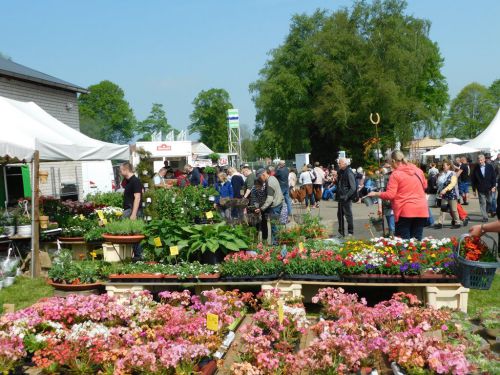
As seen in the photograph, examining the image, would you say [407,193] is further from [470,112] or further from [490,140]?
[470,112]

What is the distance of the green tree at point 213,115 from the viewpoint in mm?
82338

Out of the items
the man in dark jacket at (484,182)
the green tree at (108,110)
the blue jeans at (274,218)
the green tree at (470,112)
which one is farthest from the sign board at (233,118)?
the blue jeans at (274,218)

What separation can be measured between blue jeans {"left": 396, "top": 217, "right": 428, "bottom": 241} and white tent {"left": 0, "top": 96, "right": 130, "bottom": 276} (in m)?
5.49

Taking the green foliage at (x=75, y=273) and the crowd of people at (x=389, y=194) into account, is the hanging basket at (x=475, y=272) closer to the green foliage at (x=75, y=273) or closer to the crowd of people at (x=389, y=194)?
the crowd of people at (x=389, y=194)

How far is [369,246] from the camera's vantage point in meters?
6.81

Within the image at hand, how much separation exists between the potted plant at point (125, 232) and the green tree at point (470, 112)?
194ft

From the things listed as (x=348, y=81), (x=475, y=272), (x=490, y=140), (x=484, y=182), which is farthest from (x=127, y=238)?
(x=348, y=81)

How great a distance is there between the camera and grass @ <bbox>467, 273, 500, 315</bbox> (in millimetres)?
6259

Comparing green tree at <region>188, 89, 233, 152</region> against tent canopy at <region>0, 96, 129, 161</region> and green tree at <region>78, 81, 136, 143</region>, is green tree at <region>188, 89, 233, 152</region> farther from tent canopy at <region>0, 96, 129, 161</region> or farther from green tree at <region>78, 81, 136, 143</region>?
tent canopy at <region>0, 96, 129, 161</region>

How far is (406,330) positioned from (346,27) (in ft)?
112

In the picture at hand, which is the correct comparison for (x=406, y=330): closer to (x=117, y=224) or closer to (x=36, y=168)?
(x=117, y=224)

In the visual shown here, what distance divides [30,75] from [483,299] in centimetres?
1585

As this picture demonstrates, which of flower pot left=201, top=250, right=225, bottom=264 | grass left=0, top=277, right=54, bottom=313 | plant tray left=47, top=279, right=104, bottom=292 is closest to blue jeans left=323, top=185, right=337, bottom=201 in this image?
grass left=0, top=277, right=54, bottom=313

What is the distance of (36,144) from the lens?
866cm
